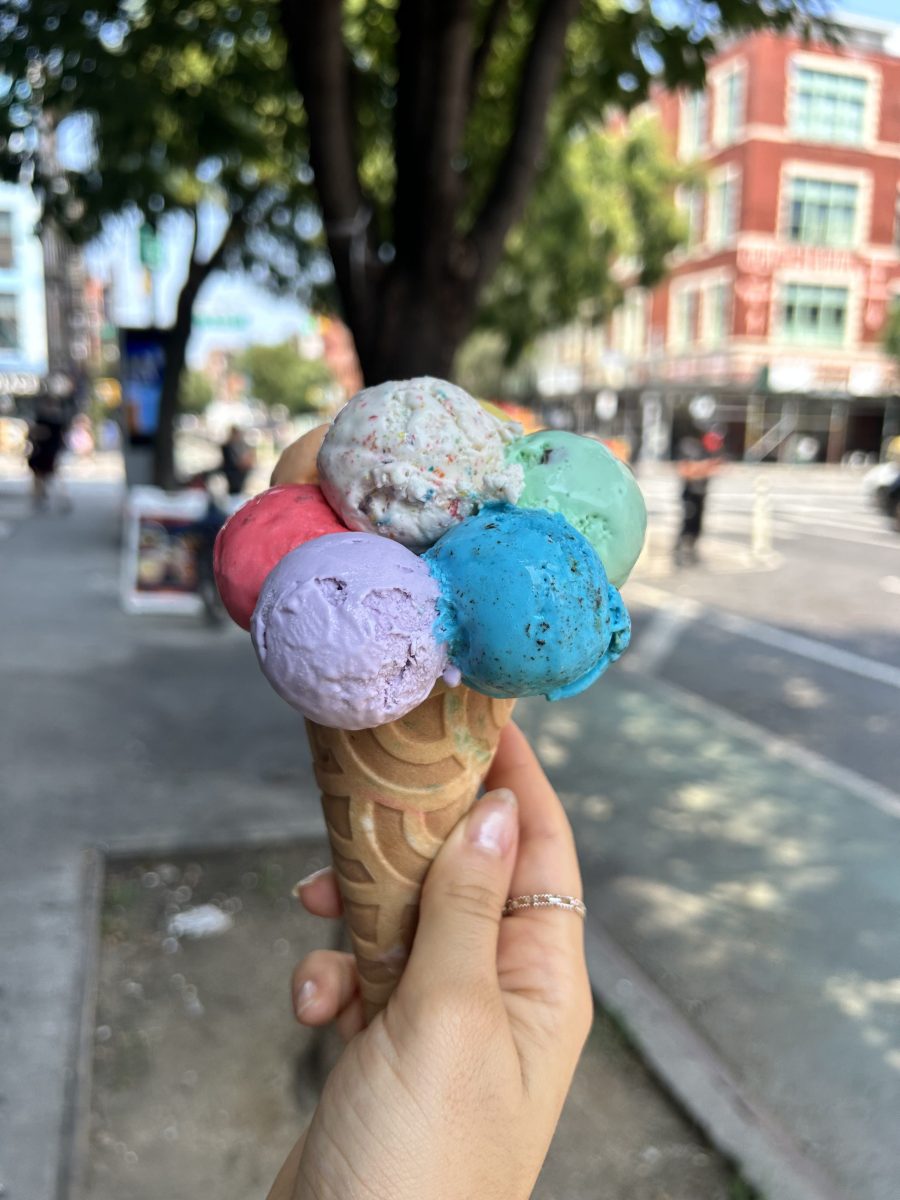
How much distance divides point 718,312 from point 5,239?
27597 millimetres

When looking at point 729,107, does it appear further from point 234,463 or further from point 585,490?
point 585,490

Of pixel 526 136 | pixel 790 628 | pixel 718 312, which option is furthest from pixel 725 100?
pixel 526 136

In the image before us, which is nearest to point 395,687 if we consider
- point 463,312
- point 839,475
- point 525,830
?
point 525,830

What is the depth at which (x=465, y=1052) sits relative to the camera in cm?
132

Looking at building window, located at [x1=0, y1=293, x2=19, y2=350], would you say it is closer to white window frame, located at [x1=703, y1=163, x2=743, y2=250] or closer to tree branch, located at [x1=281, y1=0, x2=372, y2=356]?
white window frame, located at [x1=703, y1=163, x2=743, y2=250]

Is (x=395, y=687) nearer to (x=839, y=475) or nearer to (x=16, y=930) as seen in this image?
(x=16, y=930)

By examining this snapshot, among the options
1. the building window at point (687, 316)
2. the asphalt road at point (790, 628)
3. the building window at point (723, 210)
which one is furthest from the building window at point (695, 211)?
the asphalt road at point (790, 628)

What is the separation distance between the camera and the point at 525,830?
A: 1.73 metres

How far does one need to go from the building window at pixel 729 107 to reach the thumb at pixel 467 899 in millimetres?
34616

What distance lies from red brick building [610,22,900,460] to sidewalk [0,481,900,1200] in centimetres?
2802

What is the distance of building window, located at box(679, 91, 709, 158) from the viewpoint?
32250mm

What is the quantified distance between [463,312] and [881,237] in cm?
3396

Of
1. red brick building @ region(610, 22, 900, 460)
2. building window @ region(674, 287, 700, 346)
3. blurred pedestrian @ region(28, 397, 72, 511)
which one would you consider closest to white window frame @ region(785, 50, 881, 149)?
red brick building @ region(610, 22, 900, 460)

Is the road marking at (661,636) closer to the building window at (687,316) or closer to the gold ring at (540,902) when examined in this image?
the gold ring at (540,902)
